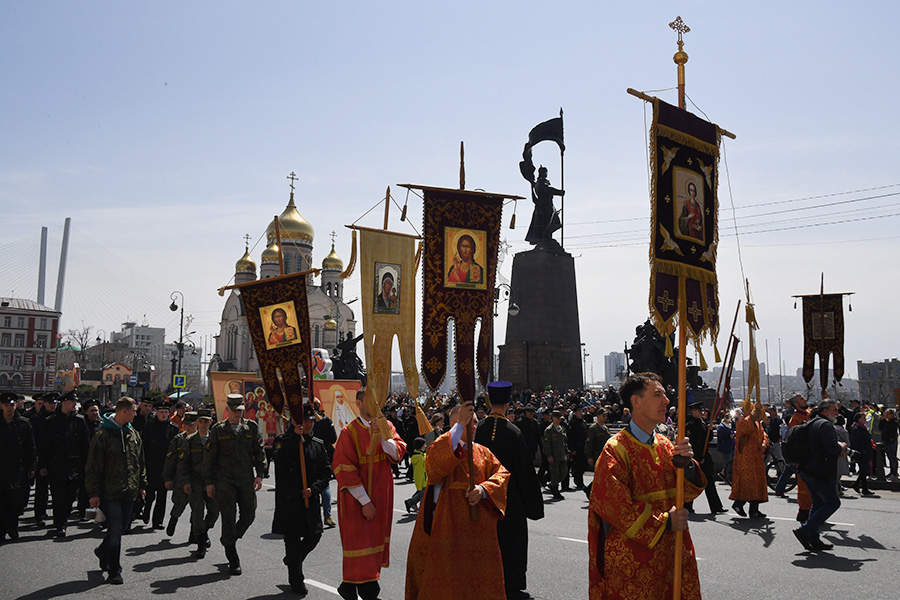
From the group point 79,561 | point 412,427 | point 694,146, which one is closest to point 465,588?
point 694,146

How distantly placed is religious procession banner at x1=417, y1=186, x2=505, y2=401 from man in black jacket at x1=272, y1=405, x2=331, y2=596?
149 cm

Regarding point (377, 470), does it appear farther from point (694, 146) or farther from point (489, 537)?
point (694, 146)

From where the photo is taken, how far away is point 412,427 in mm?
19281

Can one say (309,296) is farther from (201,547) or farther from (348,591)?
(348,591)

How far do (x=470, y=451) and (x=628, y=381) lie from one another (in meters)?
1.38

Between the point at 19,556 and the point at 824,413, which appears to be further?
the point at 824,413

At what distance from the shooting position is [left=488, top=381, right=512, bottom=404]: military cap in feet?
21.1

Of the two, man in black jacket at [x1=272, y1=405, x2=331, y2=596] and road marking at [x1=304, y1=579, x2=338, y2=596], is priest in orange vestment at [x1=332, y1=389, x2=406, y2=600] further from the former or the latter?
man in black jacket at [x1=272, y1=405, x2=331, y2=596]

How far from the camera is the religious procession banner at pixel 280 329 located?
898cm

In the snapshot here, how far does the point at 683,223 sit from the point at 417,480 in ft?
25.1

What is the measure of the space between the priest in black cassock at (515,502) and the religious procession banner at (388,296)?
91 centimetres

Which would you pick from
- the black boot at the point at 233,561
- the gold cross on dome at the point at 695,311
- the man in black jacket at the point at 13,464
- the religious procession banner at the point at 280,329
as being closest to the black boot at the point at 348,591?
the black boot at the point at 233,561

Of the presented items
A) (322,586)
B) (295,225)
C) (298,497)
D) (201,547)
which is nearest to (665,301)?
(298,497)

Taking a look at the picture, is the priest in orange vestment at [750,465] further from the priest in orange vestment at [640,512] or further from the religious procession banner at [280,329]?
the priest in orange vestment at [640,512]
